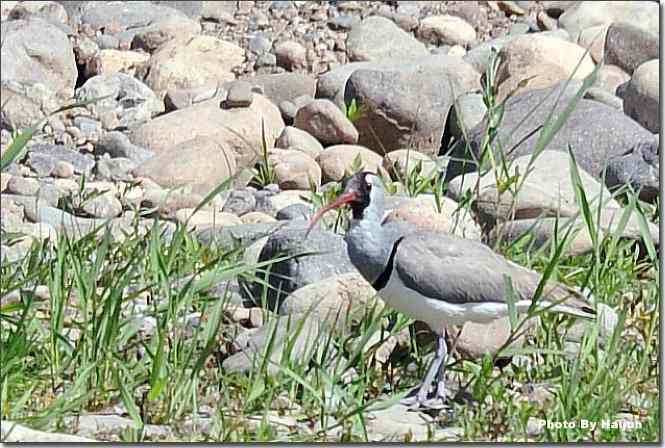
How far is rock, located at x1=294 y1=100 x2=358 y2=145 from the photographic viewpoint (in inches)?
372

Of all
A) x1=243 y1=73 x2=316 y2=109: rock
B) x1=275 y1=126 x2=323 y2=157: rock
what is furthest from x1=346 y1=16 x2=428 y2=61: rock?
x1=275 y1=126 x2=323 y2=157: rock

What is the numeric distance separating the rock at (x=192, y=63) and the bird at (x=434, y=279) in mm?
6065

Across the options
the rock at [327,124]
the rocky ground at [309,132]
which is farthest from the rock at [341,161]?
the rock at [327,124]

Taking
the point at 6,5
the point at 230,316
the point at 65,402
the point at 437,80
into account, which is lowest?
the point at 6,5

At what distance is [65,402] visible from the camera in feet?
14.0

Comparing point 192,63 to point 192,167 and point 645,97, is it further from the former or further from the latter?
point 645,97

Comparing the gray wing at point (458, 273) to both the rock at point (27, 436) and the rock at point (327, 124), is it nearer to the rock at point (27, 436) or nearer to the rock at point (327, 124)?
the rock at point (27, 436)

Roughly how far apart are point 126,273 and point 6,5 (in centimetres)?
821

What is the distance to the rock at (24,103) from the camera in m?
9.90

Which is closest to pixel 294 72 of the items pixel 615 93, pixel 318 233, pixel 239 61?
pixel 239 61

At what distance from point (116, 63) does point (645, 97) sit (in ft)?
14.3

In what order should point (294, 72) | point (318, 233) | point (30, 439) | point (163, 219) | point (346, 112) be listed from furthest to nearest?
point (294, 72) → point (346, 112) → point (163, 219) → point (318, 233) → point (30, 439)

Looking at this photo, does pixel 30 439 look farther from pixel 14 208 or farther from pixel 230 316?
pixel 14 208

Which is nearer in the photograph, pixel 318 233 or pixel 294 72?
pixel 318 233
